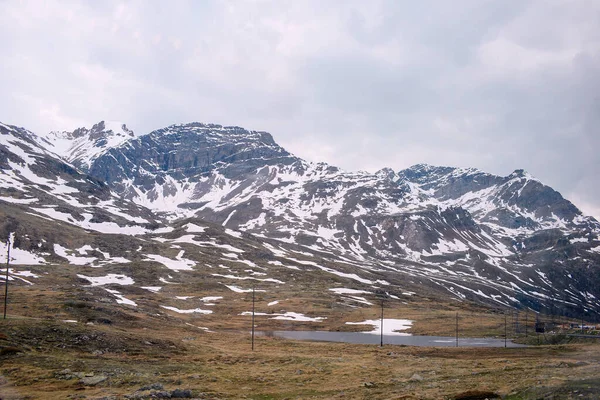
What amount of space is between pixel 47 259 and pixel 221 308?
81605mm

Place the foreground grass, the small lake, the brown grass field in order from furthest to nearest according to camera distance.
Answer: the small lake, the brown grass field, the foreground grass

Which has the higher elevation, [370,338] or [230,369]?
[230,369]

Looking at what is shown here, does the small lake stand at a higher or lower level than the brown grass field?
lower

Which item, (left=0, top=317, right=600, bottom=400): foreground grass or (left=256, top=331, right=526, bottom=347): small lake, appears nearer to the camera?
(left=0, top=317, right=600, bottom=400): foreground grass

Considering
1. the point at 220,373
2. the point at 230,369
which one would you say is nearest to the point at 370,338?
the point at 230,369

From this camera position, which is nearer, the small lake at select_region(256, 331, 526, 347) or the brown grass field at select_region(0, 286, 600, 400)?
the brown grass field at select_region(0, 286, 600, 400)

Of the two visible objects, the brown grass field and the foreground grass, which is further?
the brown grass field

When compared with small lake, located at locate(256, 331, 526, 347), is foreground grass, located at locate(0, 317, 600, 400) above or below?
above

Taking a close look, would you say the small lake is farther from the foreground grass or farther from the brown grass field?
the foreground grass

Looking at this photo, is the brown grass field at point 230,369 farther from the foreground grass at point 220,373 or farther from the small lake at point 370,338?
the small lake at point 370,338

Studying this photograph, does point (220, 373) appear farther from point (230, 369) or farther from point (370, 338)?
point (370, 338)

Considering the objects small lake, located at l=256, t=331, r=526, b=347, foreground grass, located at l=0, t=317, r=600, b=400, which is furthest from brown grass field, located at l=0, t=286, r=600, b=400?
small lake, located at l=256, t=331, r=526, b=347

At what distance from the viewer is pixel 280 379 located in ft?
135

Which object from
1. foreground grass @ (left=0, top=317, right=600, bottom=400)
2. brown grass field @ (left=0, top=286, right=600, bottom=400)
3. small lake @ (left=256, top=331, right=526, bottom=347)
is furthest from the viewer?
small lake @ (left=256, top=331, right=526, bottom=347)
